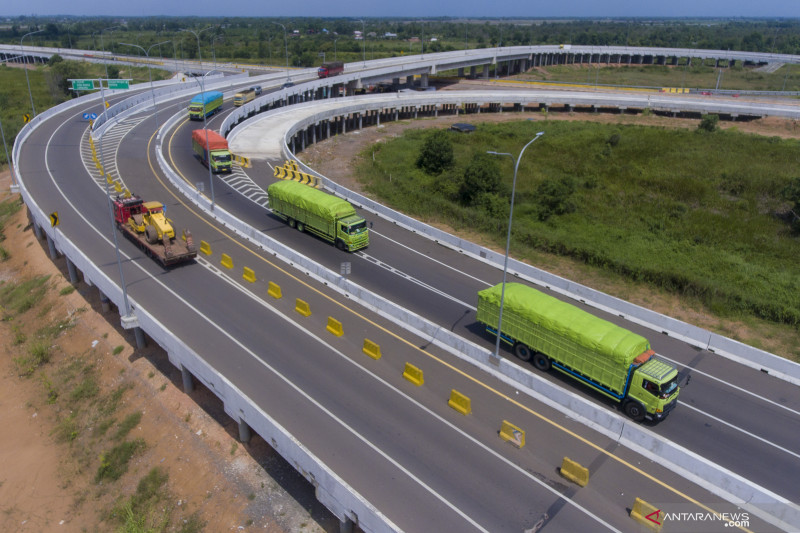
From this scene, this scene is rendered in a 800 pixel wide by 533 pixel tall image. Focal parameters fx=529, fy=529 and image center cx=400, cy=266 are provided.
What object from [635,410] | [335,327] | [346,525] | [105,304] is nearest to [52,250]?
[105,304]

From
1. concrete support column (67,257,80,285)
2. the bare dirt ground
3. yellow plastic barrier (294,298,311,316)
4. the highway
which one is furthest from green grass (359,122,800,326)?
concrete support column (67,257,80,285)

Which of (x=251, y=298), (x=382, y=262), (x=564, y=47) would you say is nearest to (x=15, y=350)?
(x=251, y=298)

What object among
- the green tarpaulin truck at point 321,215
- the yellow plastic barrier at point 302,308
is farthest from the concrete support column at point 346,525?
the green tarpaulin truck at point 321,215

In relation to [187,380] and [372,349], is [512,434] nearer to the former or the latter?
[372,349]

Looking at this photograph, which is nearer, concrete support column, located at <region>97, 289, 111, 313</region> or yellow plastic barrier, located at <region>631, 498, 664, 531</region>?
yellow plastic barrier, located at <region>631, 498, 664, 531</region>

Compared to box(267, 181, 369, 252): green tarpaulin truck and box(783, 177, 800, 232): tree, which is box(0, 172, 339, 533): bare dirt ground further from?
box(783, 177, 800, 232): tree

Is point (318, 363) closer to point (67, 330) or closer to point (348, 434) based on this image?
point (348, 434)
